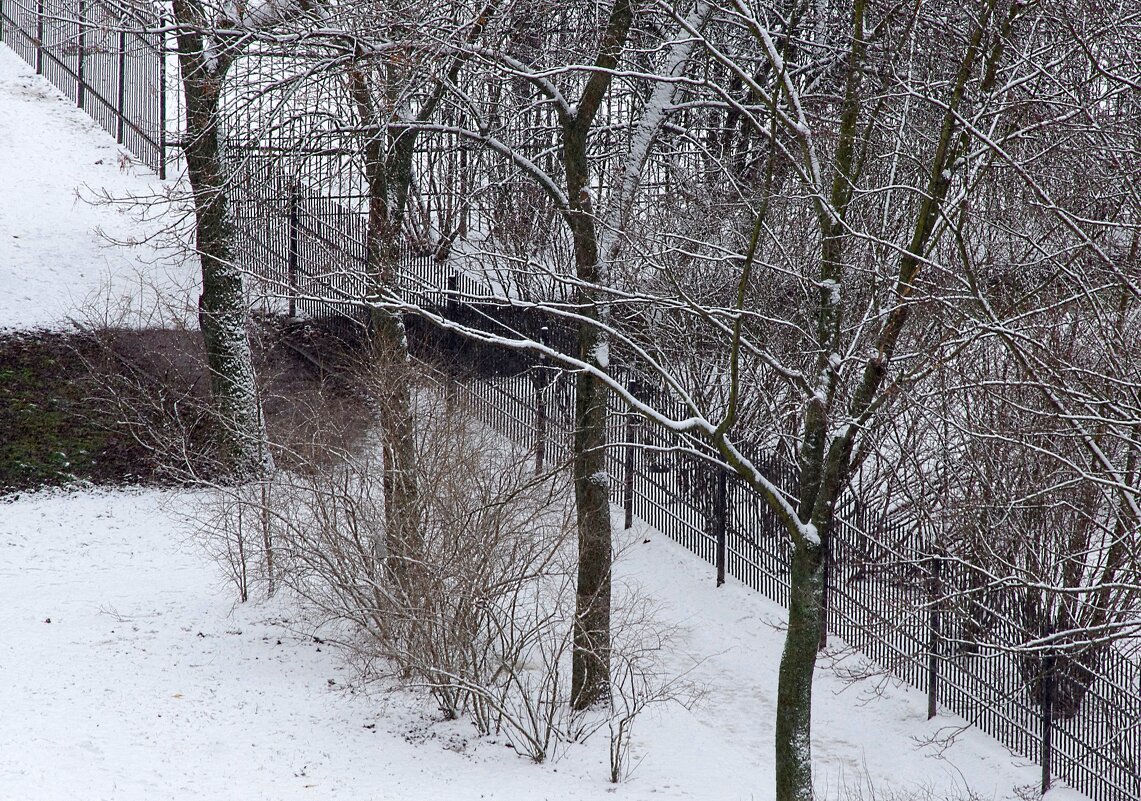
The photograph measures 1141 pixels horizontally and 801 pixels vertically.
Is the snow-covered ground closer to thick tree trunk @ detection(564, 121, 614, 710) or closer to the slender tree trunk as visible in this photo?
thick tree trunk @ detection(564, 121, 614, 710)

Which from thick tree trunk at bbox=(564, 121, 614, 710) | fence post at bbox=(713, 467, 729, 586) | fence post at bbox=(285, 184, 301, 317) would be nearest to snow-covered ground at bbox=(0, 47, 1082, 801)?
fence post at bbox=(713, 467, 729, 586)

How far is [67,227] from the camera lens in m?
20.6

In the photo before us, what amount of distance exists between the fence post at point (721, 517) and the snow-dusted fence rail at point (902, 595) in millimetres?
23

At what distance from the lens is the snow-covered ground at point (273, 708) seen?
32.0 feet

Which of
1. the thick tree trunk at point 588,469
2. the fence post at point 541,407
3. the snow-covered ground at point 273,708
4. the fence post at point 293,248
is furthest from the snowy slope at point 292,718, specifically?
the fence post at point 293,248

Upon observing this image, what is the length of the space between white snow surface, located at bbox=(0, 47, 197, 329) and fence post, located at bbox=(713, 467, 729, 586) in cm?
812

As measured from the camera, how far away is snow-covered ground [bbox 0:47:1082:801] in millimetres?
9758

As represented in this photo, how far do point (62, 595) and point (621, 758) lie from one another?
275 inches

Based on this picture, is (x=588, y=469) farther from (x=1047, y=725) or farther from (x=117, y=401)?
(x=117, y=401)

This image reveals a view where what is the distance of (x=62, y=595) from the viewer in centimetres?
1291

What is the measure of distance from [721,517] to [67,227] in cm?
1405

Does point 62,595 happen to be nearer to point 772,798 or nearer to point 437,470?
point 437,470

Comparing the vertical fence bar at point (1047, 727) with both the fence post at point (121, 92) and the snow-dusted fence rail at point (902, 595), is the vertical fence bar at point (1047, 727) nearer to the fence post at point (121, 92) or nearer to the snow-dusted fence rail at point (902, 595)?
the snow-dusted fence rail at point (902, 595)

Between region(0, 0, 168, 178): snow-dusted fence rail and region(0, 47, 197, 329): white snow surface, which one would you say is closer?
region(0, 47, 197, 329): white snow surface
